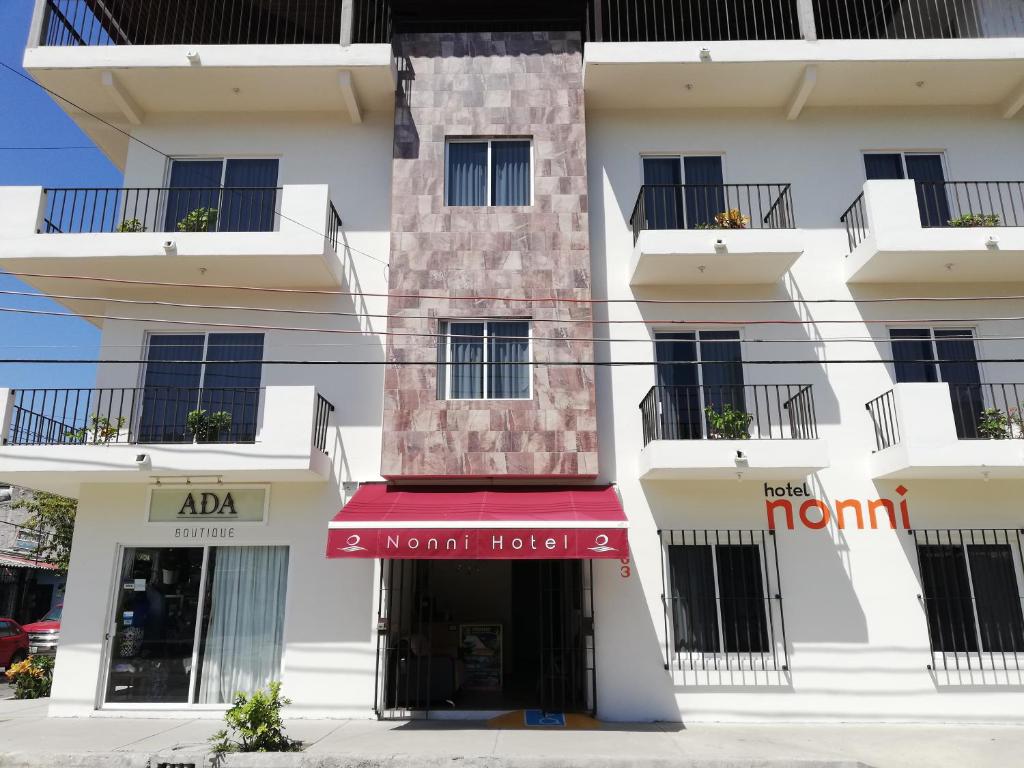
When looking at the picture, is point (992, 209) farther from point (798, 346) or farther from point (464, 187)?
point (464, 187)

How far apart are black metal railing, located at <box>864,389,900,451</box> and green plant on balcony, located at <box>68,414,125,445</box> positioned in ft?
39.2

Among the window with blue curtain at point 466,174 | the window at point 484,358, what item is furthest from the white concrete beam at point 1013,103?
the window at point 484,358

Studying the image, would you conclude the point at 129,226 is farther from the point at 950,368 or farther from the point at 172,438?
the point at 950,368

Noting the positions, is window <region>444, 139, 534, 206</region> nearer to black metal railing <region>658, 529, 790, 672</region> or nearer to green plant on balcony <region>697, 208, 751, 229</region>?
green plant on balcony <region>697, 208, 751, 229</region>

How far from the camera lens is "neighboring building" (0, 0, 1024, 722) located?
11.0m

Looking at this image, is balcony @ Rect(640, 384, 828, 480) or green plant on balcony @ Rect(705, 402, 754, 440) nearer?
balcony @ Rect(640, 384, 828, 480)

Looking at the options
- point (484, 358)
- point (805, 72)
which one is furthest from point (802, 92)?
point (484, 358)

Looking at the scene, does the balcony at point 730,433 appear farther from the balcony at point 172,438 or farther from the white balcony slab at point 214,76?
the white balcony slab at point 214,76

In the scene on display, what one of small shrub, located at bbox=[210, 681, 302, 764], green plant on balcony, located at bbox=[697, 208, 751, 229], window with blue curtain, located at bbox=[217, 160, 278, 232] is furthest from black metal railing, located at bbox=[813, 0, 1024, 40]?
small shrub, located at bbox=[210, 681, 302, 764]

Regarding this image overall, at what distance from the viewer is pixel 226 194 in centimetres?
1328

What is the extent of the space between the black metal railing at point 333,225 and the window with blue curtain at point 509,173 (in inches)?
107

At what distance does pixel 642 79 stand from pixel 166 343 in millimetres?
9469

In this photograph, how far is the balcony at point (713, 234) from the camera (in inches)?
464

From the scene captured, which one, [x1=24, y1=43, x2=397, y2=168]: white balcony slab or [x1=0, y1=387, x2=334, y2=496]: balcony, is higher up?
[x1=24, y1=43, x2=397, y2=168]: white balcony slab
